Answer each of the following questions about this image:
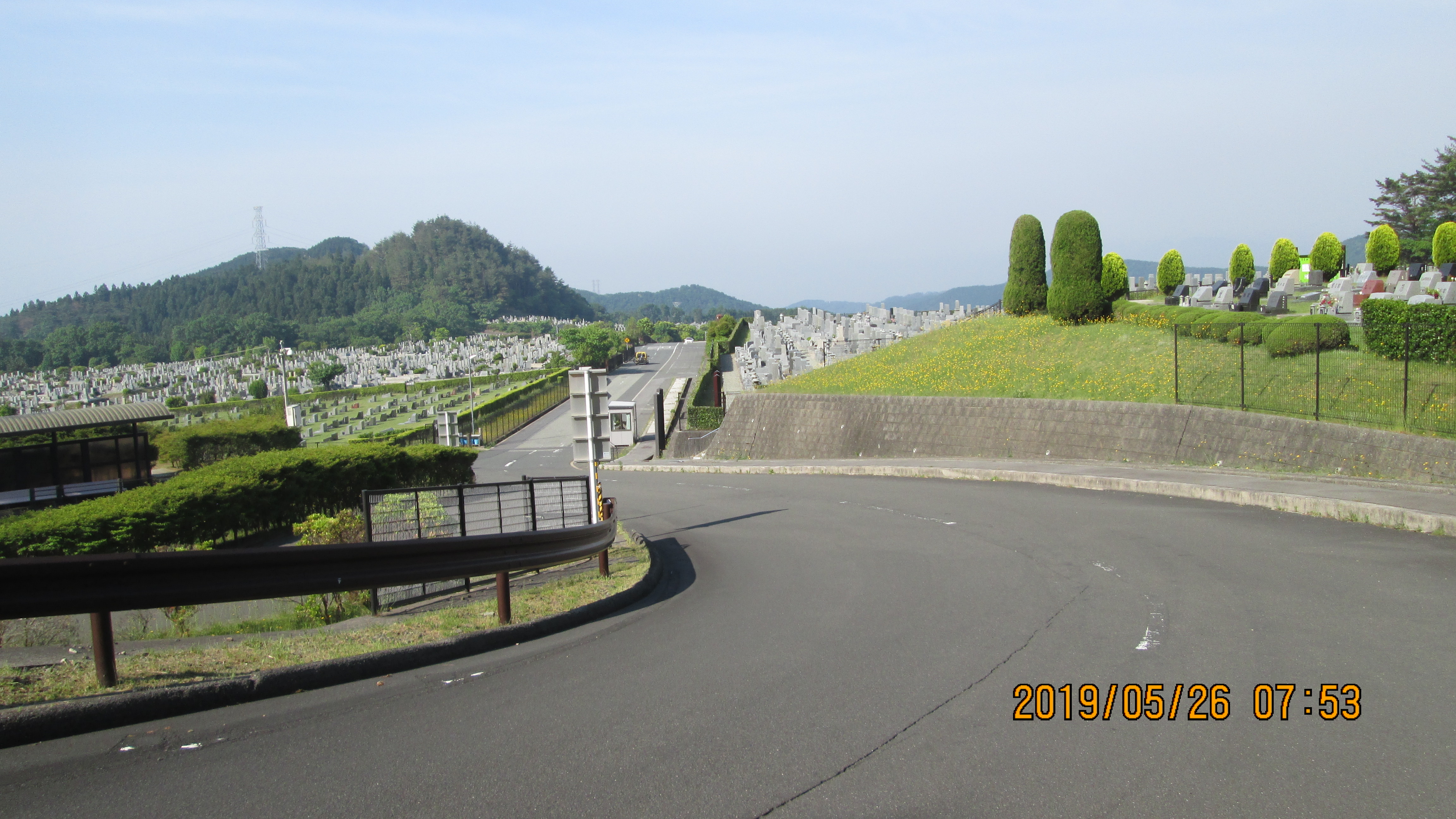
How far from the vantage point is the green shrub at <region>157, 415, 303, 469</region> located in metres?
26.6

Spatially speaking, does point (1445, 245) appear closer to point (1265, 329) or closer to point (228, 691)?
point (1265, 329)

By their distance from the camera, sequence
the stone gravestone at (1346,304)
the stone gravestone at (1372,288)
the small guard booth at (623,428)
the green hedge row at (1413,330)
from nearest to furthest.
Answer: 1. the green hedge row at (1413,330)
2. the stone gravestone at (1346,304)
3. the stone gravestone at (1372,288)
4. the small guard booth at (623,428)

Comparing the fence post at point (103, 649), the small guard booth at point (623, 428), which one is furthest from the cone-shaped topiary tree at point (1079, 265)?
the fence post at point (103, 649)

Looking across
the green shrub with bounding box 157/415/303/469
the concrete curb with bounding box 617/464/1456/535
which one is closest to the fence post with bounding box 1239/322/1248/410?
the concrete curb with bounding box 617/464/1456/535

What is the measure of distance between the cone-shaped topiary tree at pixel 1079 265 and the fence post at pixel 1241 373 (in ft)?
34.7

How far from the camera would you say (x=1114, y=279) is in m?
31.9

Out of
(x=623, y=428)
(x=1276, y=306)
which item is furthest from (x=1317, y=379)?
(x=623, y=428)

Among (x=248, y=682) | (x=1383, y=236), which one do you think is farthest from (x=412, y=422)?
(x=248, y=682)

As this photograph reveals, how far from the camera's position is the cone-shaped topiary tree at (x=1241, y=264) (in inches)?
1549

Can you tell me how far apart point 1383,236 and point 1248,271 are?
9.42 metres

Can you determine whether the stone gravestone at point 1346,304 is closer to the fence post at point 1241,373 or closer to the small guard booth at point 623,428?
the fence post at point 1241,373

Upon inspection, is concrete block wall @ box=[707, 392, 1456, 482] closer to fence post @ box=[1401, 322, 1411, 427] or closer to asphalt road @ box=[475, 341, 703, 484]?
fence post @ box=[1401, 322, 1411, 427]

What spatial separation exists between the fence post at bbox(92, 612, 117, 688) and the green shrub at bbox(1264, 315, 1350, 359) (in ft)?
62.2

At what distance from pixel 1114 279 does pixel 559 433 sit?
112ft
